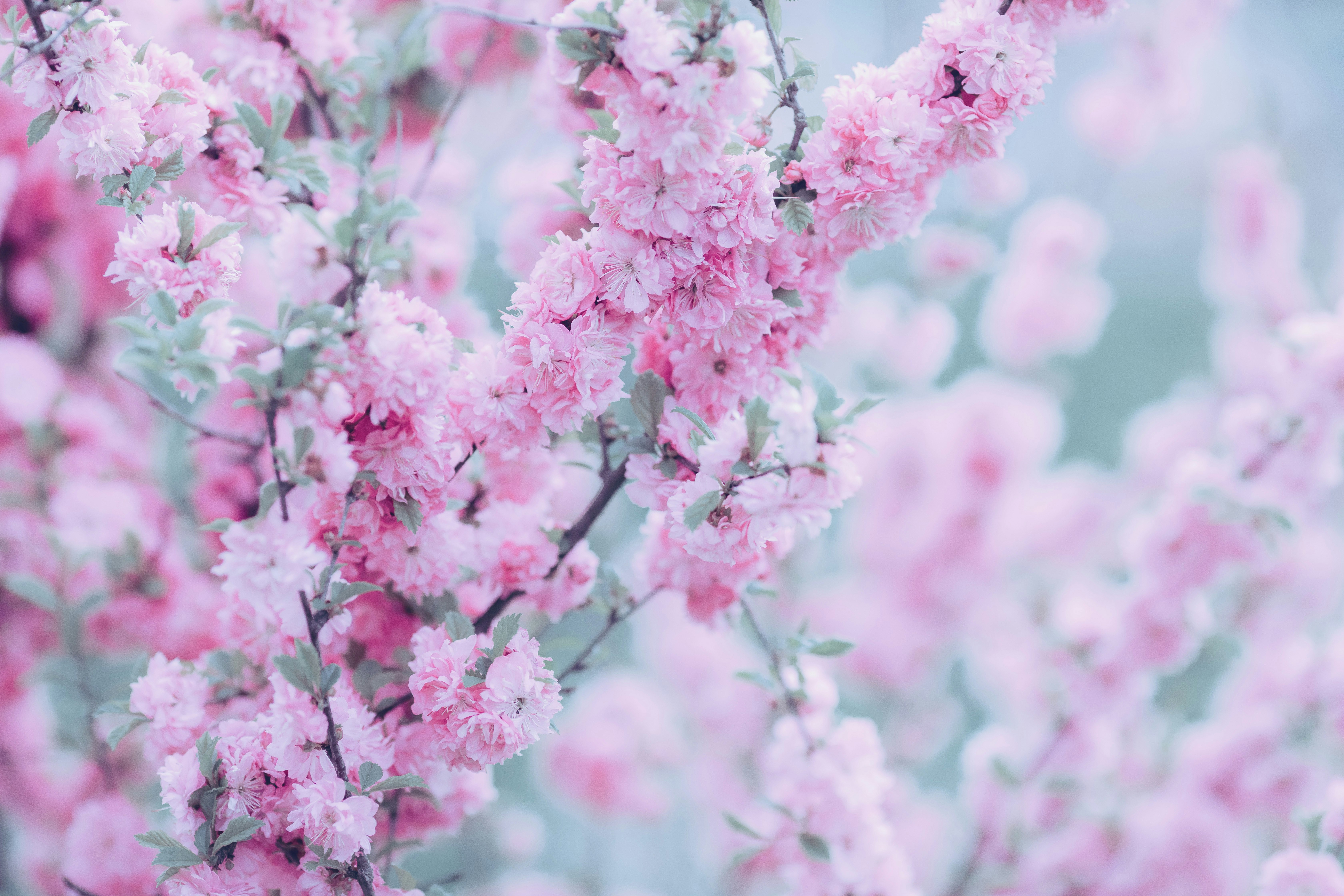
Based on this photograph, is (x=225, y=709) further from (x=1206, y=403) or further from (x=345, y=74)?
(x=1206, y=403)

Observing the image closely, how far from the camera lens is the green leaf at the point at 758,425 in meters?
0.59

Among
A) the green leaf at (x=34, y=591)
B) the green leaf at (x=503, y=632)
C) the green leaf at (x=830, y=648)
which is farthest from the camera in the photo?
the green leaf at (x=34, y=591)

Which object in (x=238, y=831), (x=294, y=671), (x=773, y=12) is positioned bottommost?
(x=238, y=831)

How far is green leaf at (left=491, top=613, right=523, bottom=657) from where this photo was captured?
611 mm

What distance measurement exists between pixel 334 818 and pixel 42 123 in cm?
54

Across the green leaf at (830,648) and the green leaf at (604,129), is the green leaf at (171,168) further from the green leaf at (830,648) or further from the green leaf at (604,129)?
the green leaf at (830,648)

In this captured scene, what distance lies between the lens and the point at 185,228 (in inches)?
24.0

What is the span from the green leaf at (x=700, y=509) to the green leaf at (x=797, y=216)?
→ 196 millimetres

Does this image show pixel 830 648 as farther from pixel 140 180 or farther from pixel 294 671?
pixel 140 180

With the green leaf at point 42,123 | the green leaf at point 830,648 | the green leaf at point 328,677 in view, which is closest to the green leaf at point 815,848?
the green leaf at point 830,648

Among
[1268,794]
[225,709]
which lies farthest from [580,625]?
[1268,794]

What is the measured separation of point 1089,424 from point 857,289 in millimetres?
1375

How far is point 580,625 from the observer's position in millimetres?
1854

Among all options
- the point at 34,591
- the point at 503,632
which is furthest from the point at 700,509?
the point at 34,591
